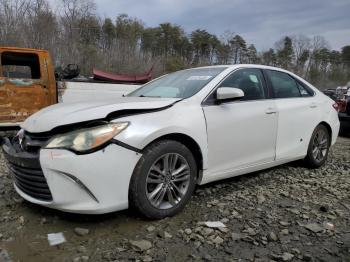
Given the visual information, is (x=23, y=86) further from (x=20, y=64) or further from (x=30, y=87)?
(x=20, y=64)

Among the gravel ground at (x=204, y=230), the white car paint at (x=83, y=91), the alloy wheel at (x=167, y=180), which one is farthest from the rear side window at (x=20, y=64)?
the alloy wheel at (x=167, y=180)

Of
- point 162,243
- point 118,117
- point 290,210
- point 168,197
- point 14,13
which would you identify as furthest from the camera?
point 14,13

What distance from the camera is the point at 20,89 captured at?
6.79 m

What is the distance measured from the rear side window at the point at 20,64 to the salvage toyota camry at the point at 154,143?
150 inches

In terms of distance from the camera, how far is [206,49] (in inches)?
2576

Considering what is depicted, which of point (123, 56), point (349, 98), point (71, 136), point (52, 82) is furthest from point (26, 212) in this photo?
point (123, 56)

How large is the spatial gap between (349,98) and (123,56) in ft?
89.6

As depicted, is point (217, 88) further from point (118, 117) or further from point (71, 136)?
point (71, 136)

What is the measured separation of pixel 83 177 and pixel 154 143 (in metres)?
0.66

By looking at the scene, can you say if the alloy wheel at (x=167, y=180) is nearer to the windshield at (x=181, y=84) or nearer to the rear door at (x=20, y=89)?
the windshield at (x=181, y=84)

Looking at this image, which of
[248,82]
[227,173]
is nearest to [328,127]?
[248,82]

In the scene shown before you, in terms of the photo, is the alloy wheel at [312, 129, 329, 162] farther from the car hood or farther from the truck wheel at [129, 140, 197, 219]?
the car hood

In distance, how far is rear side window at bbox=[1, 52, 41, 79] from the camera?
691 centimetres

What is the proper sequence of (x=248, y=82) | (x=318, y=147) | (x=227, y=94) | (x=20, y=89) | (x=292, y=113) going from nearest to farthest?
(x=227, y=94) → (x=248, y=82) → (x=292, y=113) → (x=318, y=147) → (x=20, y=89)
